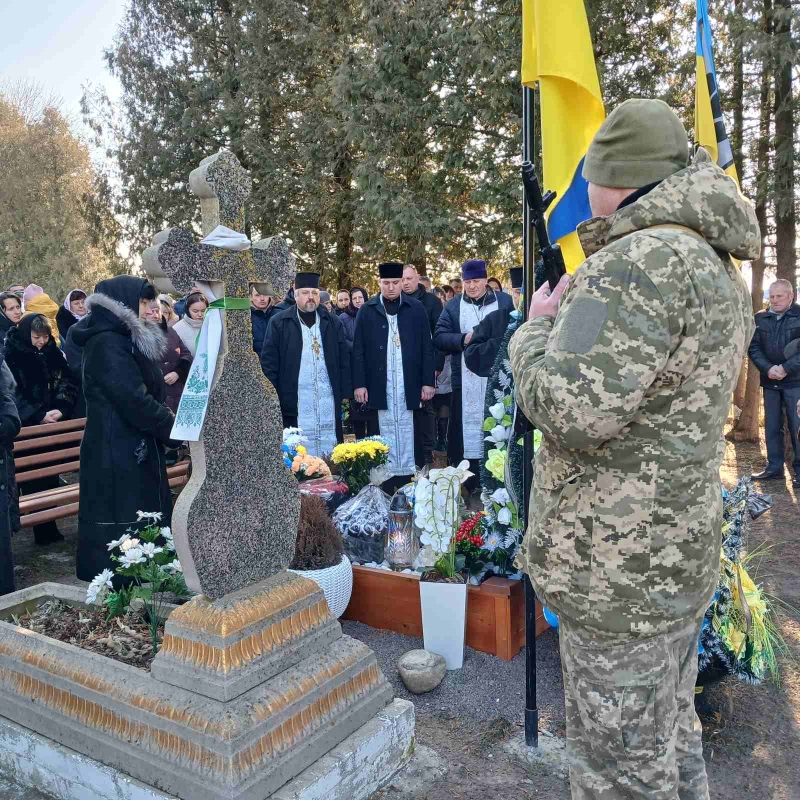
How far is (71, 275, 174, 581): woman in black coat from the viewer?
→ 4.09 m

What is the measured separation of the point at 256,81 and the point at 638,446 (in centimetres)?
1754

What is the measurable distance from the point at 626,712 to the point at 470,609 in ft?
6.98

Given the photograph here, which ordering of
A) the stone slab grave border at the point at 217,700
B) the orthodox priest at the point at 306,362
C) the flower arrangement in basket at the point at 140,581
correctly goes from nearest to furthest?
the stone slab grave border at the point at 217,700, the flower arrangement in basket at the point at 140,581, the orthodox priest at the point at 306,362

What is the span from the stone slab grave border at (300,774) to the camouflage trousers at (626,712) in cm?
104

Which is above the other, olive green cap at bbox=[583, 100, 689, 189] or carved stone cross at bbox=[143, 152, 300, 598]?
olive green cap at bbox=[583, 100, 689, 189]

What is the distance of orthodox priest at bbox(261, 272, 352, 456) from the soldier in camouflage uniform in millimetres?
5210

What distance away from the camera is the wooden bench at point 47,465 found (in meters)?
5.41

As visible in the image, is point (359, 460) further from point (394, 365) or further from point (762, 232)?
point (762, 232)

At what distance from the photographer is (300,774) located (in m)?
2.52

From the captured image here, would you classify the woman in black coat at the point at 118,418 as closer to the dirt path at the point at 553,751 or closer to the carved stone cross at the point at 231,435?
the carved stone cross at the point at 231,435

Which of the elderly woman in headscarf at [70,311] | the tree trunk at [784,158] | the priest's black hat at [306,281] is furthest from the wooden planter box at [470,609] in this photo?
the tree trunk at [784,158]

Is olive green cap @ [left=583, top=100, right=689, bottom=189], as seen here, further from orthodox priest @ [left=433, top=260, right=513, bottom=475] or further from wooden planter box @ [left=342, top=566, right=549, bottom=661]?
orthodox priest @ [left=433, top=260, right=513, bottom=475]

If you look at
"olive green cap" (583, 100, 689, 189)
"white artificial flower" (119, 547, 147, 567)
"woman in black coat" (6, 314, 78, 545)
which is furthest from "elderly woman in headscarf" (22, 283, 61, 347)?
"olive green cap" (583, 100, 689, 189)

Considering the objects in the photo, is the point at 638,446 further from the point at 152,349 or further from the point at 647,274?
the point at 152,349
